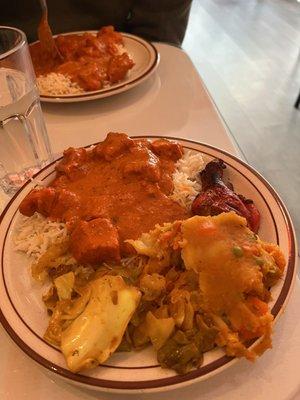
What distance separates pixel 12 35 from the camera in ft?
3.65

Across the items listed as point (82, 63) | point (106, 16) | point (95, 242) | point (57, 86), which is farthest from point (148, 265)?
point (106, 16)

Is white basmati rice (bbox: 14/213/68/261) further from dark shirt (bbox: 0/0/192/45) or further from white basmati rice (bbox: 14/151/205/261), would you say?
dark shirt (bbox: 0/0/192/45)

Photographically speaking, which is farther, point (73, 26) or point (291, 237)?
point (73, 26)

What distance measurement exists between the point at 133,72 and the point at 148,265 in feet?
3.39

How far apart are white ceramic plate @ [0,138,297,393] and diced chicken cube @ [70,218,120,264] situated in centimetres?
13

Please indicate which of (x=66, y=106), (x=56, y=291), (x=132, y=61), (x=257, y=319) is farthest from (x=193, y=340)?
(x=132, y=61)

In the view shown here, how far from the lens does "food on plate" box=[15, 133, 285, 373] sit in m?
0.68

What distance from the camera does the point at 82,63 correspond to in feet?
5.25

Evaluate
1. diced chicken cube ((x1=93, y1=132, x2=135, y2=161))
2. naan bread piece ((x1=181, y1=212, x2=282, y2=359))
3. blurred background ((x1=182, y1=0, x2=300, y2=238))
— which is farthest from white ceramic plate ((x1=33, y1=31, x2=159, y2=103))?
blurred background ((x1=182, y1=0, x2=300, y2=238))

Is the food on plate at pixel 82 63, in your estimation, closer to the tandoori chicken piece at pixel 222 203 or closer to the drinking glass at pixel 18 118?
the drinking glass at pixel 18 118

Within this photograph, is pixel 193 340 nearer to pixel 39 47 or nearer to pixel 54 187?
pixel 54 187

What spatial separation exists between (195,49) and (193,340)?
3.85 m

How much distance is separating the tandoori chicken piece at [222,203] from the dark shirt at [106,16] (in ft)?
4.14

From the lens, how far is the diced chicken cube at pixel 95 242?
84 cm
